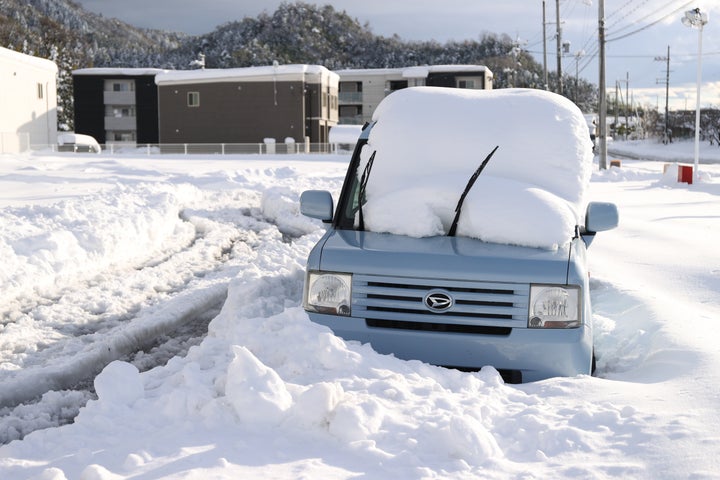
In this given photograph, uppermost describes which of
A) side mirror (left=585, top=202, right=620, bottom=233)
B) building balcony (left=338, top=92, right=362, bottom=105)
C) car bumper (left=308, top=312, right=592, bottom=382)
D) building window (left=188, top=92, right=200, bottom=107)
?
building balcony (left=338, top=92, right=362, bottom=105)

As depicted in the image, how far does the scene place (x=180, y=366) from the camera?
5.27m

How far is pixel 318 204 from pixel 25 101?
49.6 m

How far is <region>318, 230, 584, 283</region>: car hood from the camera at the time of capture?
4852mm

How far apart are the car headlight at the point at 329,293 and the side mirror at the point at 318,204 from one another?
1.08 m

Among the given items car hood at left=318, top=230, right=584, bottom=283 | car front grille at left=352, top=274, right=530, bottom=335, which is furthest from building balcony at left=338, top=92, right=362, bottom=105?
car front grille at left=352, top=274, right=530, bottom=335

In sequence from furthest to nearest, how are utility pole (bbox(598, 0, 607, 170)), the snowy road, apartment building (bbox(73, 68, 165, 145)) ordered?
apartment building (bbox(73, 68, 165, 145))
utility pole (bbox(598, 0, 607, 170))
the snowy road

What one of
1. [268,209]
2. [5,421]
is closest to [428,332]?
[5,421]

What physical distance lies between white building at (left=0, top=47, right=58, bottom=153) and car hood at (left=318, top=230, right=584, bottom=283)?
42.7 m

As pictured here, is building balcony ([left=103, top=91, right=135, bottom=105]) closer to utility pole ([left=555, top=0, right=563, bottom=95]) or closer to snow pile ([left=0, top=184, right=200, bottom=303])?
utility pole ([left=555, top=0, right=563, bottom=95])

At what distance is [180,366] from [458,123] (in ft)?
9.28

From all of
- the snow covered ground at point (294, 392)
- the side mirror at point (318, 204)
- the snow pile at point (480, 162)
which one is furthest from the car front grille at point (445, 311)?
the side mirror at point (318, 204)

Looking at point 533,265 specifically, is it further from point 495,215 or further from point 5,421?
point 5,421

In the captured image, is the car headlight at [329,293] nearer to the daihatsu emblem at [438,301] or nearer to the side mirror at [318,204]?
the daihatsu emblem at [438,301]

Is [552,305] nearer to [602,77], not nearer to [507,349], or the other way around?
[507,349]
